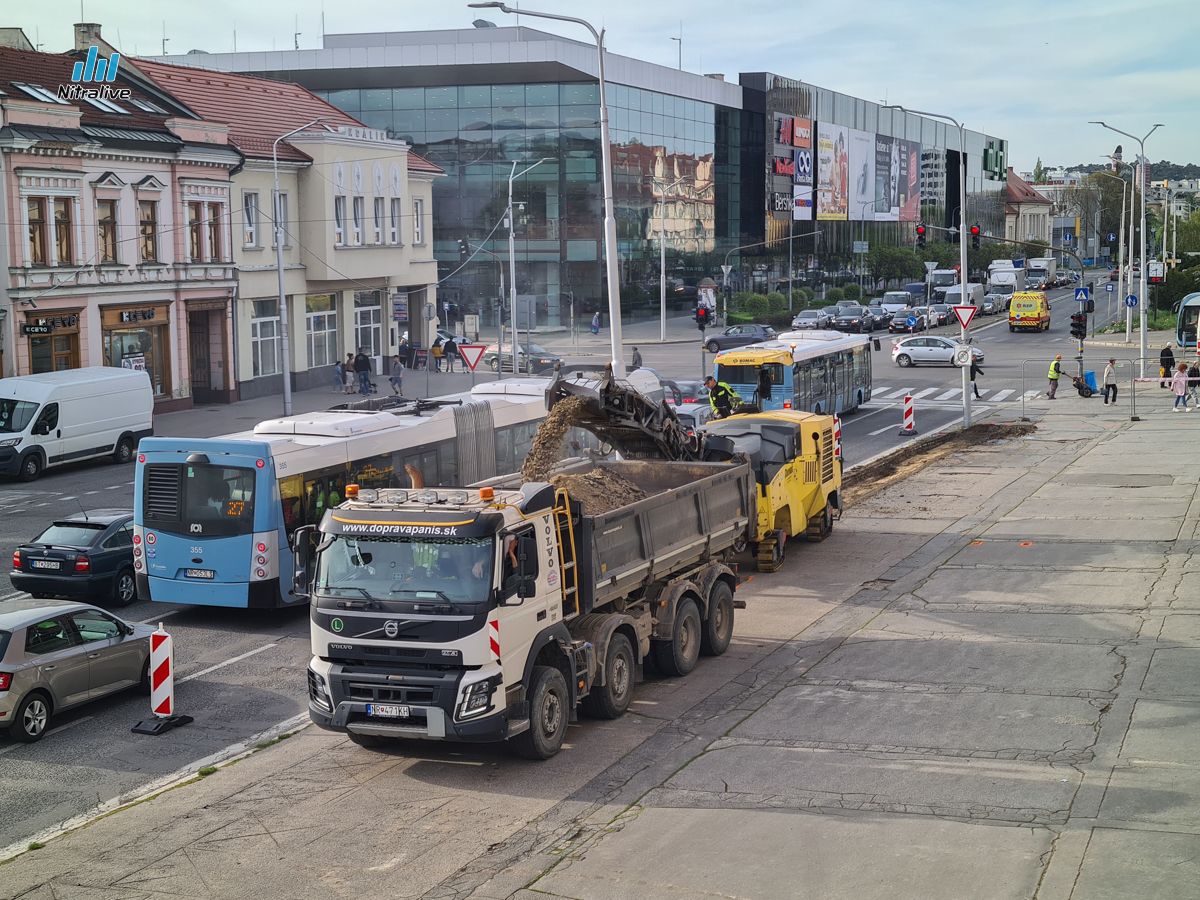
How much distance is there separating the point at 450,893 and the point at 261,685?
266 inches

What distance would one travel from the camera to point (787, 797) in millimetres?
11328

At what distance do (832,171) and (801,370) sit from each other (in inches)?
3007

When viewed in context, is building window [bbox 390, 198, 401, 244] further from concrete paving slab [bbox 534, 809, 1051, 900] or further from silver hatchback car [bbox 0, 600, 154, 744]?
concrete paving slab [bbox 534, 809, 1051, 900]

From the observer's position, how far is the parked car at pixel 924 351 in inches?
2276

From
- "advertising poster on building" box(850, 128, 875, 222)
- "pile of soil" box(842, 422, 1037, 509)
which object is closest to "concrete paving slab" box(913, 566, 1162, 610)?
"pile of soil" box(842, 422, 1037, 509)

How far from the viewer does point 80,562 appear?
1898cm

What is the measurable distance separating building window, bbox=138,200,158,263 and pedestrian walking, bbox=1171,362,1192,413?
33554 mm

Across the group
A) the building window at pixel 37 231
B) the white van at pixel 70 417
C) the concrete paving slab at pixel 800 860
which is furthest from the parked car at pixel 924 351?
the concrete paving slab at pixel 800 860

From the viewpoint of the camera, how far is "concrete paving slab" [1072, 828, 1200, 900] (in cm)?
904

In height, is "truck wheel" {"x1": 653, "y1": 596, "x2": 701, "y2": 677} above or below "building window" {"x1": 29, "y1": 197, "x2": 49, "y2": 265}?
below

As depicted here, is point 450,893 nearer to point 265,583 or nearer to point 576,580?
point 576,580

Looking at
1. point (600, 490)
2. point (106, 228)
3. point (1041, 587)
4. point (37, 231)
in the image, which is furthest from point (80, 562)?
point (106, 228)

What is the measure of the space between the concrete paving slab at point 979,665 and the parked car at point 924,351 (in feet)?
140

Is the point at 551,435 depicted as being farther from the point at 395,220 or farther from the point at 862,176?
the point at 862,176
